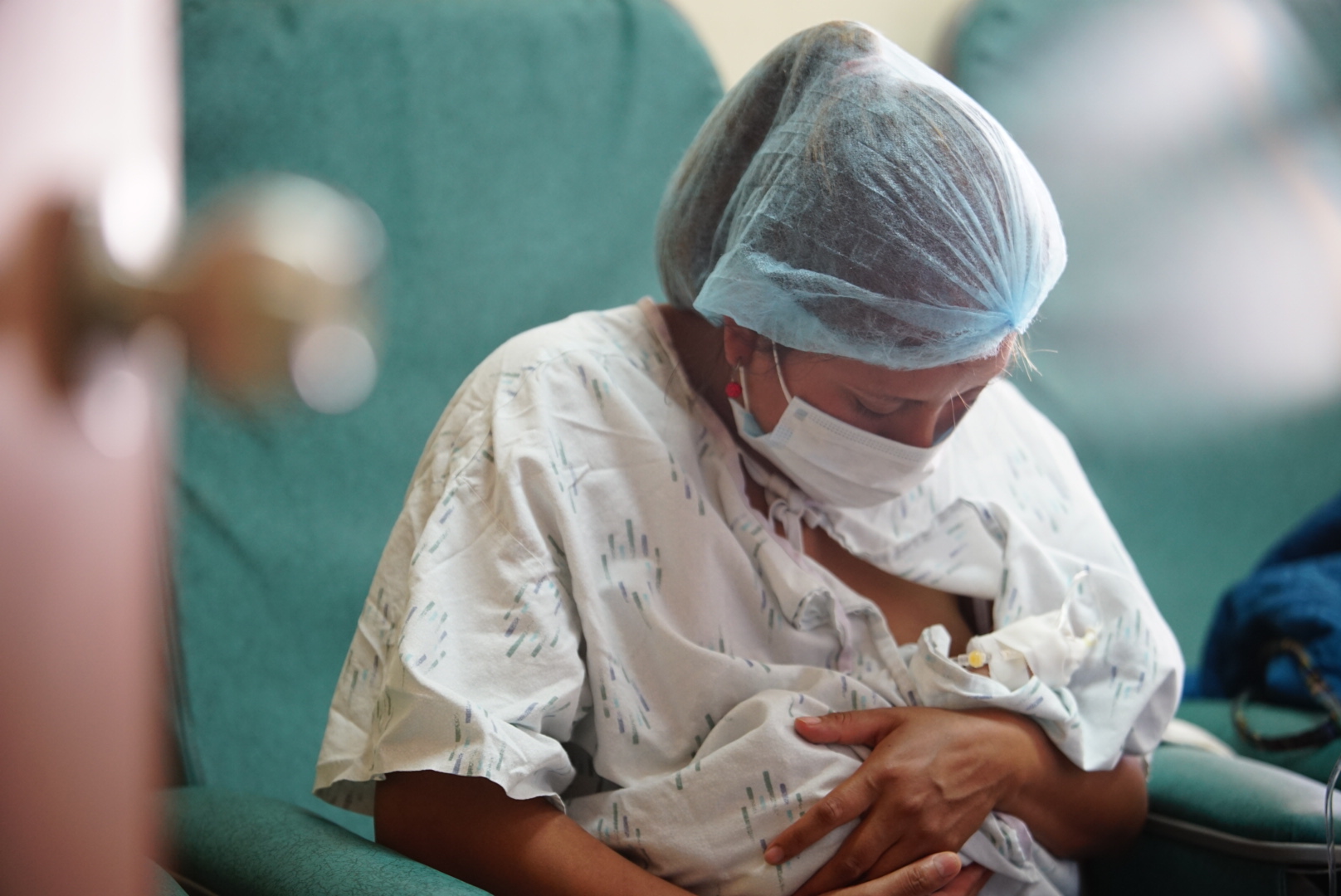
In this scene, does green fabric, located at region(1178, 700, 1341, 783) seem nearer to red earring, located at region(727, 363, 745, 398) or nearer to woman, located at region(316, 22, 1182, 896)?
woman, located at region(316, 22, 1182, 896)

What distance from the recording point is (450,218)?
1.46 metres

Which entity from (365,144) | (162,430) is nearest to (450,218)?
(365,144)

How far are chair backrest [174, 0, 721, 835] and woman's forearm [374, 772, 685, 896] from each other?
0.48 m

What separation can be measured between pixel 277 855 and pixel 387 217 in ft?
2.65

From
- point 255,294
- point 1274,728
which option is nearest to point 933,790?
point 1274,728

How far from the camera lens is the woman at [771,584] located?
0.91 metres

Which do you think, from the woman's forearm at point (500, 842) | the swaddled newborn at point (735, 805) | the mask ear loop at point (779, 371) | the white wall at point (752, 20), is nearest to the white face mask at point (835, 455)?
the mask ear loop at point (779, 371)

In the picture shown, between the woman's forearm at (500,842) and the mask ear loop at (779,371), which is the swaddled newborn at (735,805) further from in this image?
the mask ear loop at (779,371)

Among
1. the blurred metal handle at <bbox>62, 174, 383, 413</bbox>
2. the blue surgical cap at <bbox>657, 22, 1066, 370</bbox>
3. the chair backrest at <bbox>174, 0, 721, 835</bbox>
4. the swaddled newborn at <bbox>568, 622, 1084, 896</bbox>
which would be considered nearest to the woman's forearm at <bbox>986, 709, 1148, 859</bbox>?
the swaddled newborn at <bbox>568, 622, 1084, 896</bbox>

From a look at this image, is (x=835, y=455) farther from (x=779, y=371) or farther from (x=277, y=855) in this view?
(x=277, y=855)

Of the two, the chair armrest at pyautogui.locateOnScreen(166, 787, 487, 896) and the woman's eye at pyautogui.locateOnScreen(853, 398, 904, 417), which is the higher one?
the woman's eye at pyautogui.locateOnScreen(853, 398, 904, 417)

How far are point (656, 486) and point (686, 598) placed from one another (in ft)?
0.35

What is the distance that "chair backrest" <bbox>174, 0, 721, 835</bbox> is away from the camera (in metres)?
1.30

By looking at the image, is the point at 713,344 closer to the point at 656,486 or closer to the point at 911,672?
the point at 656,486
